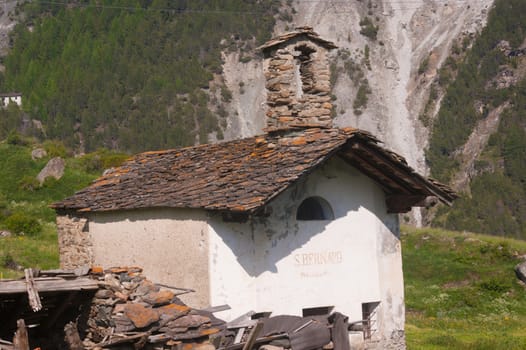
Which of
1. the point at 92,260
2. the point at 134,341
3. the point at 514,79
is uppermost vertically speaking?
the point at 514,79

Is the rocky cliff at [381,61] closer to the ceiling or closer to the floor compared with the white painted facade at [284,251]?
closer to the ceiling

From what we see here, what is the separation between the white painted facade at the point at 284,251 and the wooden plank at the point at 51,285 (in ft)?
7.86

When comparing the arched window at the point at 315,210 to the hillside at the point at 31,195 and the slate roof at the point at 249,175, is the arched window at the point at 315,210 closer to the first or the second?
the slate roof at the point at 249,175

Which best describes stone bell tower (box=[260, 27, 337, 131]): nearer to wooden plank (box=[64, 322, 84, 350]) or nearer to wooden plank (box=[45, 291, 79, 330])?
wooden plank (box=[45, 291, 79, 330])

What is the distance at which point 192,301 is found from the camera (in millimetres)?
13797

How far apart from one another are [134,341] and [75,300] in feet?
5.36

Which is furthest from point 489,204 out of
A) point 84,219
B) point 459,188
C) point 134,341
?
point 134,341

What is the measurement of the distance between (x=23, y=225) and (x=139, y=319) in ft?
71.1

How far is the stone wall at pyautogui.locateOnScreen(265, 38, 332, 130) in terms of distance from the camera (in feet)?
52.5

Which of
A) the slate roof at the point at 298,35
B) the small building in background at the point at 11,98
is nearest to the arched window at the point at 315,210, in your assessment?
the slate roof at the point at 298,35

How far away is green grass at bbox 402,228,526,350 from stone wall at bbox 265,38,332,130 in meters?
6.12

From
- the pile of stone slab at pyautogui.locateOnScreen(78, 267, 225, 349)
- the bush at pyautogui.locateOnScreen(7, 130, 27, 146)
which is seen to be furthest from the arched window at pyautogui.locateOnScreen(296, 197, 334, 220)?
the bush at pyautogui.locateOnScreen(7, 130, 27, 146)

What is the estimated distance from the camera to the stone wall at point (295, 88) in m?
16.0

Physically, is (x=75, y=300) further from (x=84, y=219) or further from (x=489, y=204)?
(x=489, y=204)
